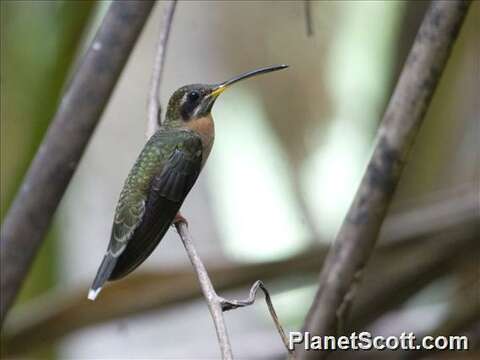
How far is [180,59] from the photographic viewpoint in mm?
3531

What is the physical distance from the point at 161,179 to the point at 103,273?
0.84 ft

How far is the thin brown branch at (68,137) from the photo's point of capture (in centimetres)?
180

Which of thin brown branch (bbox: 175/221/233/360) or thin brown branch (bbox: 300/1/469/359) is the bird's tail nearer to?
thin brown branch (bbox: 175/221/233/360)

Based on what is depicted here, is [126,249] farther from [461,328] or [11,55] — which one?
[11,55]

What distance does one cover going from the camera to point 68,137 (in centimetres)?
180

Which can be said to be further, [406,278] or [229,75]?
[229,75]

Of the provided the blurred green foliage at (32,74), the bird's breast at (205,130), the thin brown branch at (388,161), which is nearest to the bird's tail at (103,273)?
the bird's breast at (205,130)

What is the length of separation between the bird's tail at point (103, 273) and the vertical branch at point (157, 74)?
378mm

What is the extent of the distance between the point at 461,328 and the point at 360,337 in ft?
0.72

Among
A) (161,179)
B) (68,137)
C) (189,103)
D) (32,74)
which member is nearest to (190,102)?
(189,103)

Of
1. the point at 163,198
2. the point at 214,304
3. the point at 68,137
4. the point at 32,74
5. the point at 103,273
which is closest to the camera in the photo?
the point at 214,304

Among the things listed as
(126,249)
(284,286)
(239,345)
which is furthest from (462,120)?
(126,249)

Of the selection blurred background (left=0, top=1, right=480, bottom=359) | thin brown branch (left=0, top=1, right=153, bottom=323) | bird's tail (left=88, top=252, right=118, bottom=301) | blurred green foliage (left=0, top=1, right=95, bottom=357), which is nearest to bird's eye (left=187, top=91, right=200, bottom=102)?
thin brown branch (left=0, top=1, right=153, bottom=323)

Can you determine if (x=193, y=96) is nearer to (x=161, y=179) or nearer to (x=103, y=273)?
(x=161, y=179)
